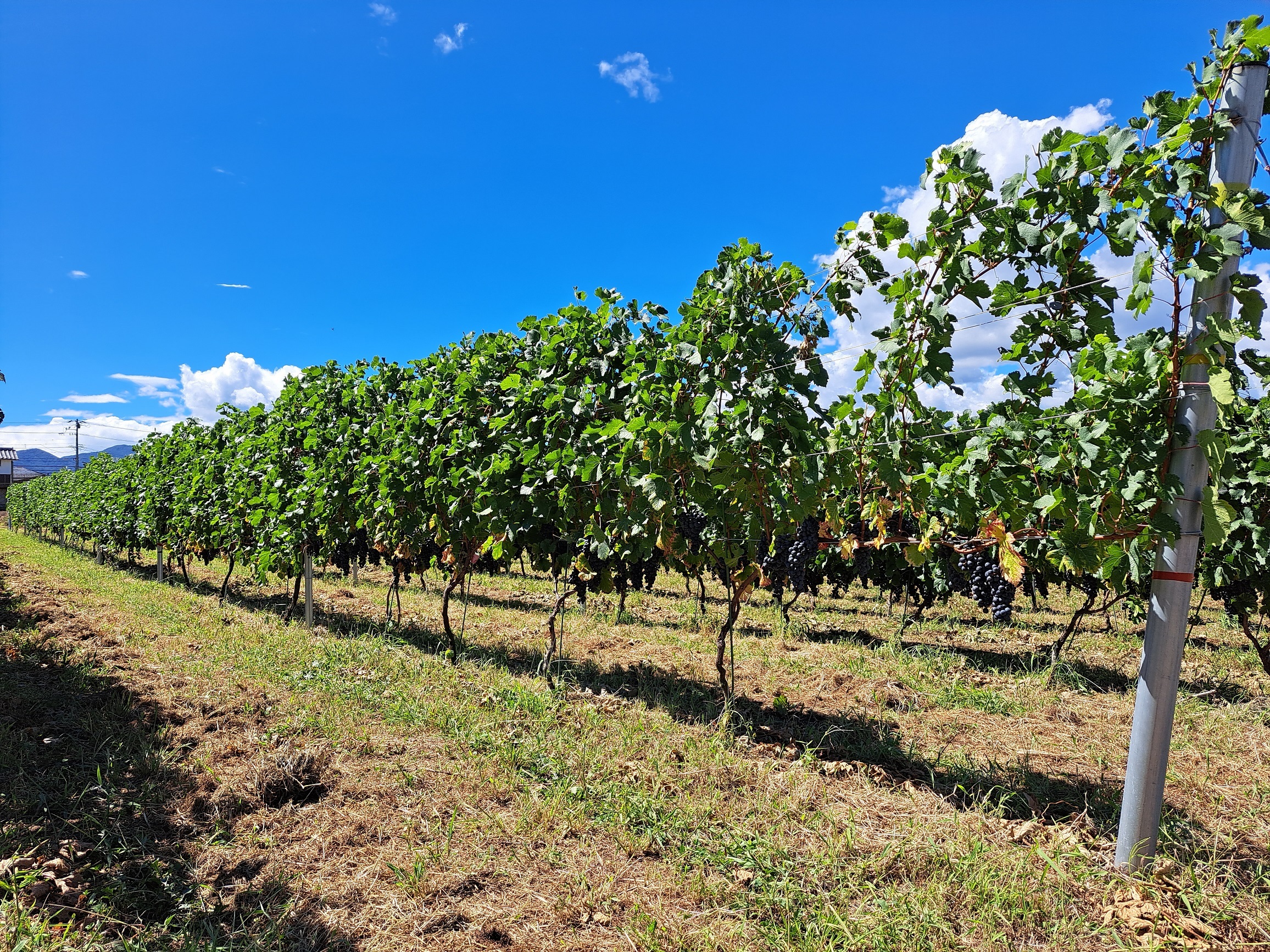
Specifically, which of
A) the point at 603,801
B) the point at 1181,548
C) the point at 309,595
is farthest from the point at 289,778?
the point at 309,595

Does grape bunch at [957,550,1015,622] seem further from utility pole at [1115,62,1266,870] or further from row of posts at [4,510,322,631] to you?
row of posts at [4,510,322,631]

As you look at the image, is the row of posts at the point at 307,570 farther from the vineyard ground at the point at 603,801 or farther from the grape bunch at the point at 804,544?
the grape bunch at the point at 804,544

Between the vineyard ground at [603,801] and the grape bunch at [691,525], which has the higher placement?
the grape bunch at [691,525]

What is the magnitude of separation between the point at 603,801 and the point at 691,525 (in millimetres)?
2462

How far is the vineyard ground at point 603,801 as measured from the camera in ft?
9.42

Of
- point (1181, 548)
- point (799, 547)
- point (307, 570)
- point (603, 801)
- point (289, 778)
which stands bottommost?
point (289, 778)

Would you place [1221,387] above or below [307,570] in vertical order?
above

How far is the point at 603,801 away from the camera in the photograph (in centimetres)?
388

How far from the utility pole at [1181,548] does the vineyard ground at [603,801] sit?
32 cm

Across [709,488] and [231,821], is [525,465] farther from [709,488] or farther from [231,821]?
[231,821]

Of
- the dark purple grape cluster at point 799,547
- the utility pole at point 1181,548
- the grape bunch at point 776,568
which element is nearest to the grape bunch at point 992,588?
the dark purple grape cluster at point 799,547

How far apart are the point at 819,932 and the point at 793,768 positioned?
1.70 m

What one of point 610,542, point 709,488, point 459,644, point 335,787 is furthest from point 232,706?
point 709,488

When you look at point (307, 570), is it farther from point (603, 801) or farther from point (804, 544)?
point (603, 801)
